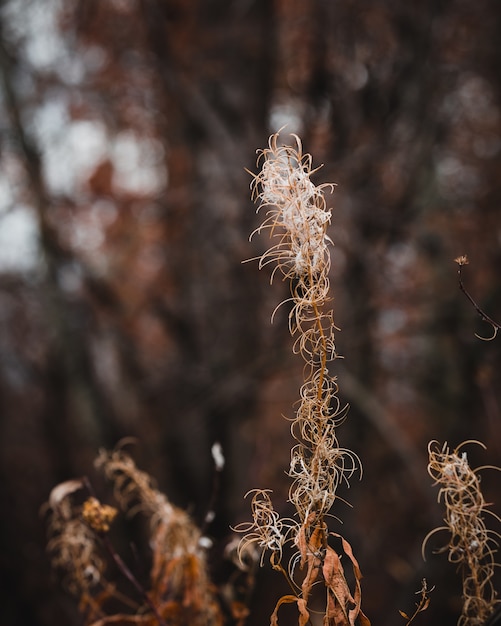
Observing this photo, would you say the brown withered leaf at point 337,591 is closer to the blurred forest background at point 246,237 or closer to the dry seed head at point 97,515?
the dry seed head at point 97,515

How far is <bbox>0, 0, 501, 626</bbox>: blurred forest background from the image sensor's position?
8.73 ft

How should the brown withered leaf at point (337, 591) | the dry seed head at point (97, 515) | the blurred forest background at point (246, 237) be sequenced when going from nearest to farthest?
the brown withered leaf at point (337, 591), the dry seed head at point (97, 515), the blurred forest background at point (246, 237)

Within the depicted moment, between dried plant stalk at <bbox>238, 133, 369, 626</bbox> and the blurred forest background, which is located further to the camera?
the blurred forest background

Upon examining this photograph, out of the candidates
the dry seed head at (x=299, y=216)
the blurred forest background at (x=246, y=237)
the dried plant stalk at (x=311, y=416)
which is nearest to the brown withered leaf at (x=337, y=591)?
the dried plant stalk at (x=311, y=416)

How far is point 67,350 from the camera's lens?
10.6 feet

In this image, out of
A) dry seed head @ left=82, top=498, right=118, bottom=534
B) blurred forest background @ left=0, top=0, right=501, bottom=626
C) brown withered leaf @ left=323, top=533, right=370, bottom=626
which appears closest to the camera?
brown withered leaf @ left=323, top=533, right=370, bottom=626

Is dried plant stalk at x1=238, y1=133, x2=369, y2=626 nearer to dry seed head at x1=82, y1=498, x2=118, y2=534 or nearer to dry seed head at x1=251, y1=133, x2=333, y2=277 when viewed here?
dry seed head at x1=251, y1=133, x2=333, y2=277

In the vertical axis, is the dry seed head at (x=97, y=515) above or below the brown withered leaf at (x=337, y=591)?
above

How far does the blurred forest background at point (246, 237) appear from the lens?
8.73 feet

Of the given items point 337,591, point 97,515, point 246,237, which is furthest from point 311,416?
point 246,237

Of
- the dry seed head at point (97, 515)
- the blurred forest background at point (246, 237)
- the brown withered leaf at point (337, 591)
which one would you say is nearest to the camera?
the brown withered leaf at point (337, 591)

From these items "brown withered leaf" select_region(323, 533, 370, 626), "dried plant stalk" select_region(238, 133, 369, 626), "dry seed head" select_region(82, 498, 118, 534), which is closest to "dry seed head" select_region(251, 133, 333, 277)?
"dried plant stalk" select_region(238, 133, 369, 626)

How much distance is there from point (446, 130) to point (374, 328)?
116 cm

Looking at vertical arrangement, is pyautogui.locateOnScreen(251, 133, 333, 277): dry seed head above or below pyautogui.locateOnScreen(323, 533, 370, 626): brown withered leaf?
above
